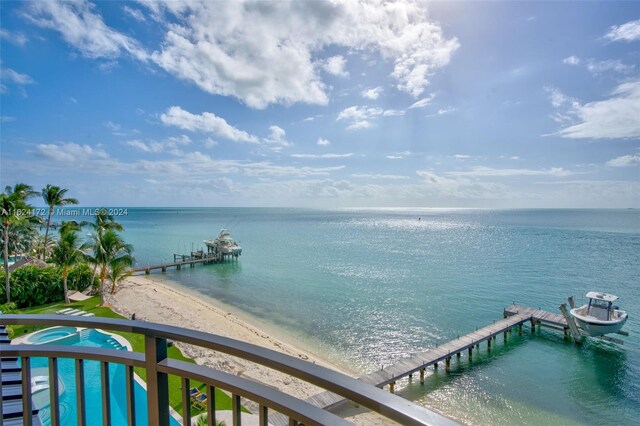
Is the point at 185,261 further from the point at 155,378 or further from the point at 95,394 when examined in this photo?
the point at 155,378

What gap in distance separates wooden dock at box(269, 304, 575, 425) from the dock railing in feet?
22.1

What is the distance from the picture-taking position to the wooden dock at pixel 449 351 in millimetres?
10331

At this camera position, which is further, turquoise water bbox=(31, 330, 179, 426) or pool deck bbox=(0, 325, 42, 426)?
turquoise water bbox=(31, 330, 179, 426)

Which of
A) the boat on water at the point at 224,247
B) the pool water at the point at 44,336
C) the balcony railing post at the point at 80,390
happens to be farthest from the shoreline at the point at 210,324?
the boat on water at the point at 224,247

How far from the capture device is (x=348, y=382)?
41.2 inches

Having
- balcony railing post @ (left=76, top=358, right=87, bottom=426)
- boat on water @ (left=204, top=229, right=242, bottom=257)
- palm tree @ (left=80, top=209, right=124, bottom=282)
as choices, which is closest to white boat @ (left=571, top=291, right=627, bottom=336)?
balcony railing post @ (left=76, top=358, right=87, bottom=426)

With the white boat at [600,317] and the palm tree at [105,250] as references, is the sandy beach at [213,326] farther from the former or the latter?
the white boat at [600,317]

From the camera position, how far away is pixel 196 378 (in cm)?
138

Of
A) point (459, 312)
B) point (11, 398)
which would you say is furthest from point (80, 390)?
point (459, 312)

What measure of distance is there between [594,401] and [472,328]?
6191 mm

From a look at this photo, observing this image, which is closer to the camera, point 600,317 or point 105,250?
point 600,317

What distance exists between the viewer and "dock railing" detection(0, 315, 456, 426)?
0.98 m

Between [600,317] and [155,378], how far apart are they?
893 inches

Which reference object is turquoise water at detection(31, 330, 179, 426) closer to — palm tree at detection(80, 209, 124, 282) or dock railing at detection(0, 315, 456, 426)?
dock railing at detection(0, 315, 456, 426)
